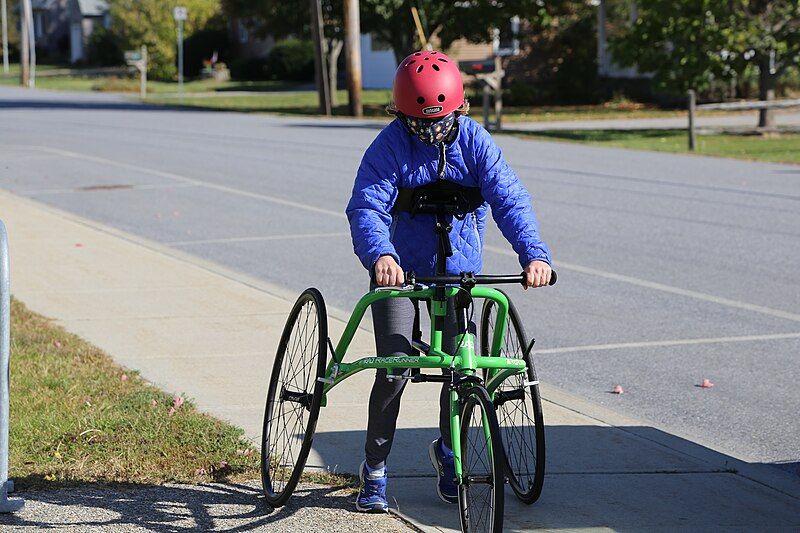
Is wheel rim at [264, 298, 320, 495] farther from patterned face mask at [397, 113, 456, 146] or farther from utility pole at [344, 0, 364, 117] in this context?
utility pole at [344, 0, 364, 117]

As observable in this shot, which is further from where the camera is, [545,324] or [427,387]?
[545,324]

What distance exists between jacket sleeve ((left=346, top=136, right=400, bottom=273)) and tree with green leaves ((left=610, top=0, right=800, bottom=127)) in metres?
23.6

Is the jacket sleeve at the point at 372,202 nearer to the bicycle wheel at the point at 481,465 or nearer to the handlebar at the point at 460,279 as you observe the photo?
the handlebar at the point at 460,279

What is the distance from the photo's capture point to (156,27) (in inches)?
2606

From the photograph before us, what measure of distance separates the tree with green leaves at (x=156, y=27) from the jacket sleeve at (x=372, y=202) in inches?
2455

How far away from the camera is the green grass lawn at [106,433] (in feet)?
17.6

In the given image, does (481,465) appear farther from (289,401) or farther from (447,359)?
(289,401)

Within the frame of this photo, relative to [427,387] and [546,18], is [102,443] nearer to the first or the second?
[427,387]

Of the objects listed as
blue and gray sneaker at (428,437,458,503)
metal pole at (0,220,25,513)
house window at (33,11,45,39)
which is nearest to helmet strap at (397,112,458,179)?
blue and gray sneaker at (428,437,458,503)

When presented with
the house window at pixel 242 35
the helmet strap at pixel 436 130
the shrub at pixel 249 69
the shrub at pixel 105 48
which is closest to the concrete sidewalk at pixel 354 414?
the helmet strap at pixel 436 130

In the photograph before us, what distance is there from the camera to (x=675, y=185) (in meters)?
18.0

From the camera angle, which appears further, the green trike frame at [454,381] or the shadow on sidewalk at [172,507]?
the shadow on sidewalk at [172,507]

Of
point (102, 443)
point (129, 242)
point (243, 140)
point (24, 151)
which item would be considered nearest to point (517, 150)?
point (243, 140)

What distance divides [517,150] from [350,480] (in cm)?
1912
